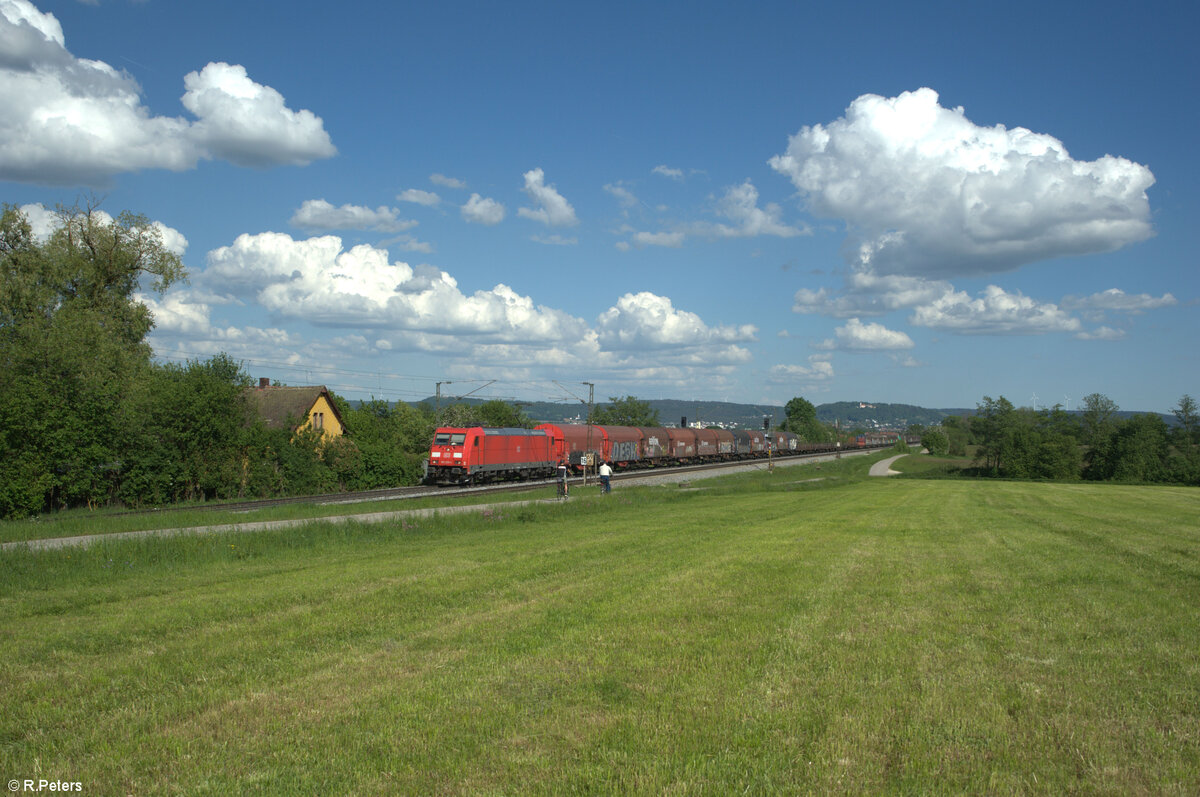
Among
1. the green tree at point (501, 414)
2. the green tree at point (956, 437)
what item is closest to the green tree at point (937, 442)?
the green tree at point (956, 437)

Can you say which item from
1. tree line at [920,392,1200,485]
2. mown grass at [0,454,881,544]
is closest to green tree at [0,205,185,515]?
mown grass at [0,454,881,544]

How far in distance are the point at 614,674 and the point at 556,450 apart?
52.8m

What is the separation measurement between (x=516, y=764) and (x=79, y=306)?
170 feet

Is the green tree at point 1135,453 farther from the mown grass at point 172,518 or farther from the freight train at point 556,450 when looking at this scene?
the mown grass at point 172,518

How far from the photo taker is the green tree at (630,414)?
5522 inches

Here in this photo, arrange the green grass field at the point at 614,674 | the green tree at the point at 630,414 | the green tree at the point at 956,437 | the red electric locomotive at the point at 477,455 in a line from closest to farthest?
the green grass field at the point at 614,674
the red electric locomotive at the point at 477,455
the green tree at the point at 630,414
the green tree at the point at 956,437

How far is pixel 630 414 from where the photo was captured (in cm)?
14062

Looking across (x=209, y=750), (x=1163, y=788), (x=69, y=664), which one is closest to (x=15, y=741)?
(x=209, y=750)

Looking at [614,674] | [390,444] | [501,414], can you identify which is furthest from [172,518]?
[501,414]

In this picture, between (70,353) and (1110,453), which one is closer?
(70,353)

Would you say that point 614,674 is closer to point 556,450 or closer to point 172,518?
point 172,518

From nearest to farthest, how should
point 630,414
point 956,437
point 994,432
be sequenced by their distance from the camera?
point 994,432 < point 630,414 < point 956,437

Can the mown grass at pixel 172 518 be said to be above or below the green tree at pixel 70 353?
below

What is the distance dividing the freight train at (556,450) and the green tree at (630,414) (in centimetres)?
4989
